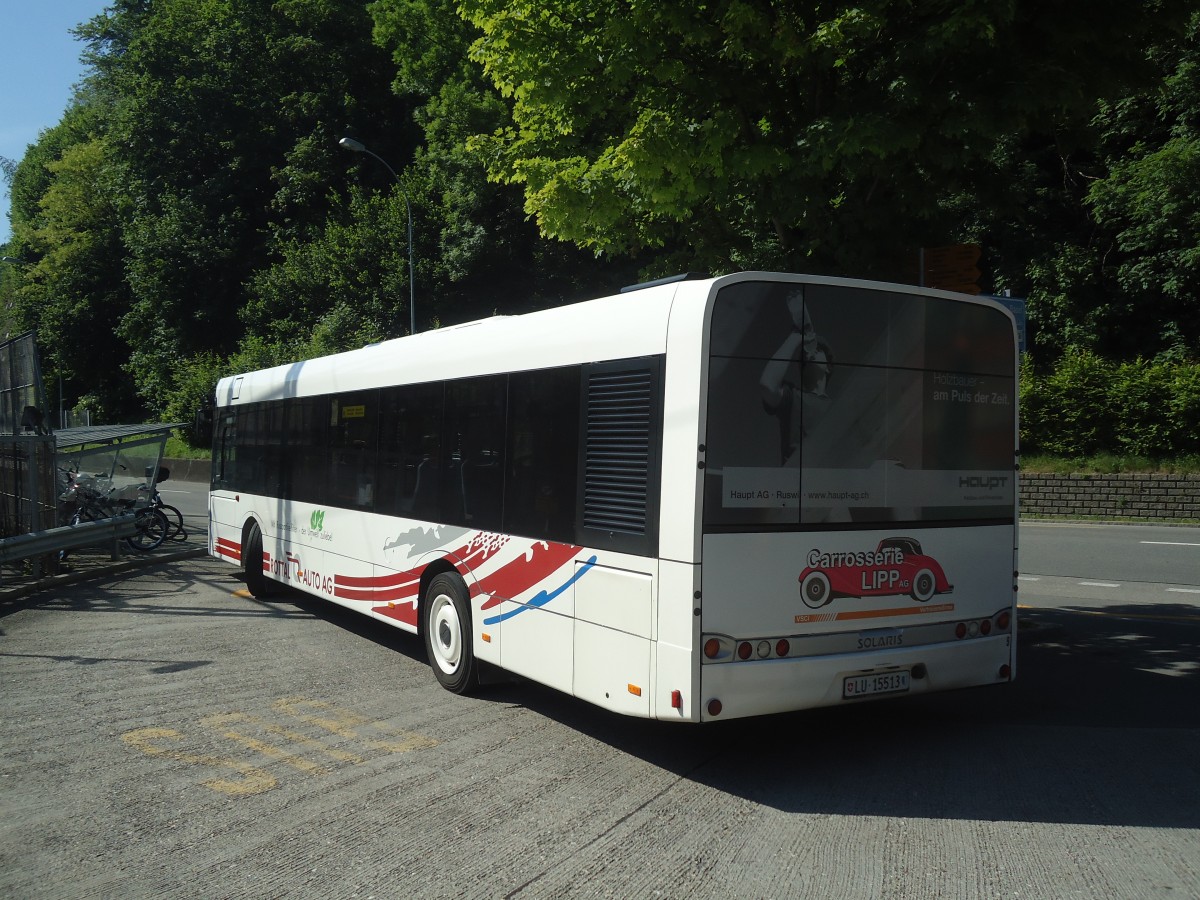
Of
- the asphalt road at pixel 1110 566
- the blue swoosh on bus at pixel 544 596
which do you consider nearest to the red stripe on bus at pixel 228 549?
the blue swoosh on bus at pixel 544 596

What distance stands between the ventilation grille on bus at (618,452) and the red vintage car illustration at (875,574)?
1029mm

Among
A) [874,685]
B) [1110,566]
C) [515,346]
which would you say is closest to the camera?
[874,685]

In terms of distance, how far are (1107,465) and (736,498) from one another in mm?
20410

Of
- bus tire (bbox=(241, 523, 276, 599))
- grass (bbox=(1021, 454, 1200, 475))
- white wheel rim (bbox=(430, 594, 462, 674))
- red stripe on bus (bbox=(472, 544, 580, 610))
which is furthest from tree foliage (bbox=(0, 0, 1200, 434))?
bus tire (bbox=(241, 523, 276, 599))

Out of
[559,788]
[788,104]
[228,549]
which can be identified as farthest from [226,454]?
[559,788]

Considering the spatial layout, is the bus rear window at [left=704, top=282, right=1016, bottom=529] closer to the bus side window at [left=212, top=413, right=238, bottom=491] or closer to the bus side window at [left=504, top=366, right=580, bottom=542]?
the bus side window at [left=504, top=366, right=580, bottom=542]

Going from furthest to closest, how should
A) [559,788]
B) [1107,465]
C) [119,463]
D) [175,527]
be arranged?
[1107,465] → [175,527] → [119,463] → [559,788]

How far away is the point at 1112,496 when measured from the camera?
22266mm

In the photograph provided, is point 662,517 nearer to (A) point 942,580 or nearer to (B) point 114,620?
(A) point 942,580

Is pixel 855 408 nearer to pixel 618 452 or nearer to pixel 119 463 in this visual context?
pixel 618 452

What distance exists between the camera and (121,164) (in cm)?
5131

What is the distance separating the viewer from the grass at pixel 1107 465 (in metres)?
22.0

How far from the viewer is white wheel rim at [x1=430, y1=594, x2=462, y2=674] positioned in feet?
25.3

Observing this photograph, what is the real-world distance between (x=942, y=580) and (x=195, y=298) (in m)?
48.1
